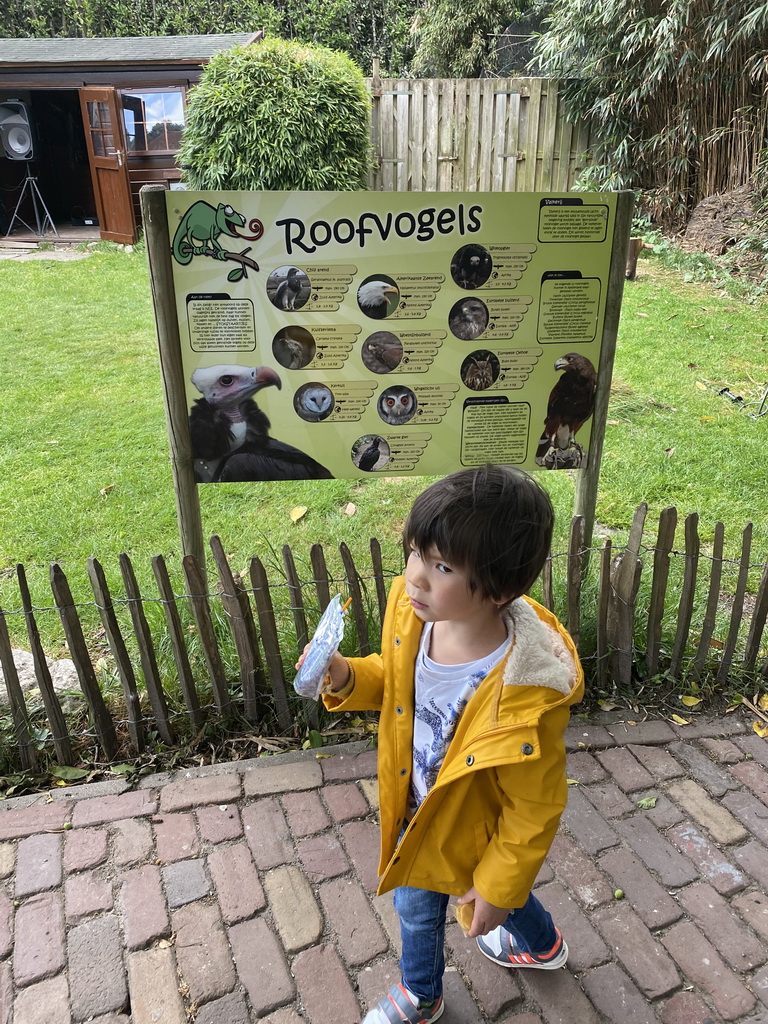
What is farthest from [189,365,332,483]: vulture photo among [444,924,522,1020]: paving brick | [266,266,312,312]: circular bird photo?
[444,924,522,1020]: paving brick

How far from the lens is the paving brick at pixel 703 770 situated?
2.54 m

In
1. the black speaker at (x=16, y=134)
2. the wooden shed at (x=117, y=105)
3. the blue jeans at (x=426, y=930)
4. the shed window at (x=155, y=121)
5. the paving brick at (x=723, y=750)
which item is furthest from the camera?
the black speaker at (x=16, y=134)

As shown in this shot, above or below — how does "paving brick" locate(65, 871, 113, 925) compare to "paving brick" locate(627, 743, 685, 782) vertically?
above

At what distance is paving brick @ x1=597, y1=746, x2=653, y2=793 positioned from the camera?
2545 mm

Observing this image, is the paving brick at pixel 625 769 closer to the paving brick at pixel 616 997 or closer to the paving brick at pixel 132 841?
the paving brick at pixel 616 997

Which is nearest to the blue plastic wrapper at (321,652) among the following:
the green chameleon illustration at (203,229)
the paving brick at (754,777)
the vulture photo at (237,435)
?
the vulture photo at (237,435)

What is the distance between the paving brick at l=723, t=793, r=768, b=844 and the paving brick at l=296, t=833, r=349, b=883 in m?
1.33

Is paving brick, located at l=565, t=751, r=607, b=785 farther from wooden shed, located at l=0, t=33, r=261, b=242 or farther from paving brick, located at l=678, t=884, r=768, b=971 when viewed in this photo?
wooden shed, located at l=0, t=33, r=261, b=242

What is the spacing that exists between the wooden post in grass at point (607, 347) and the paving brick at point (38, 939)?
2166mm

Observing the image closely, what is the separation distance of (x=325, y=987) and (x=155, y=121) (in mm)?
13752

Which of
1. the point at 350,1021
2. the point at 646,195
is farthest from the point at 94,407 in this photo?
the point at 646,195

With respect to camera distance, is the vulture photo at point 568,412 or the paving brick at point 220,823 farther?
the vulture photo at point 568,412

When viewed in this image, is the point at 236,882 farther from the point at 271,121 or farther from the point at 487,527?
the point at 271,121

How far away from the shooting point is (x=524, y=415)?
2691 millimetres
